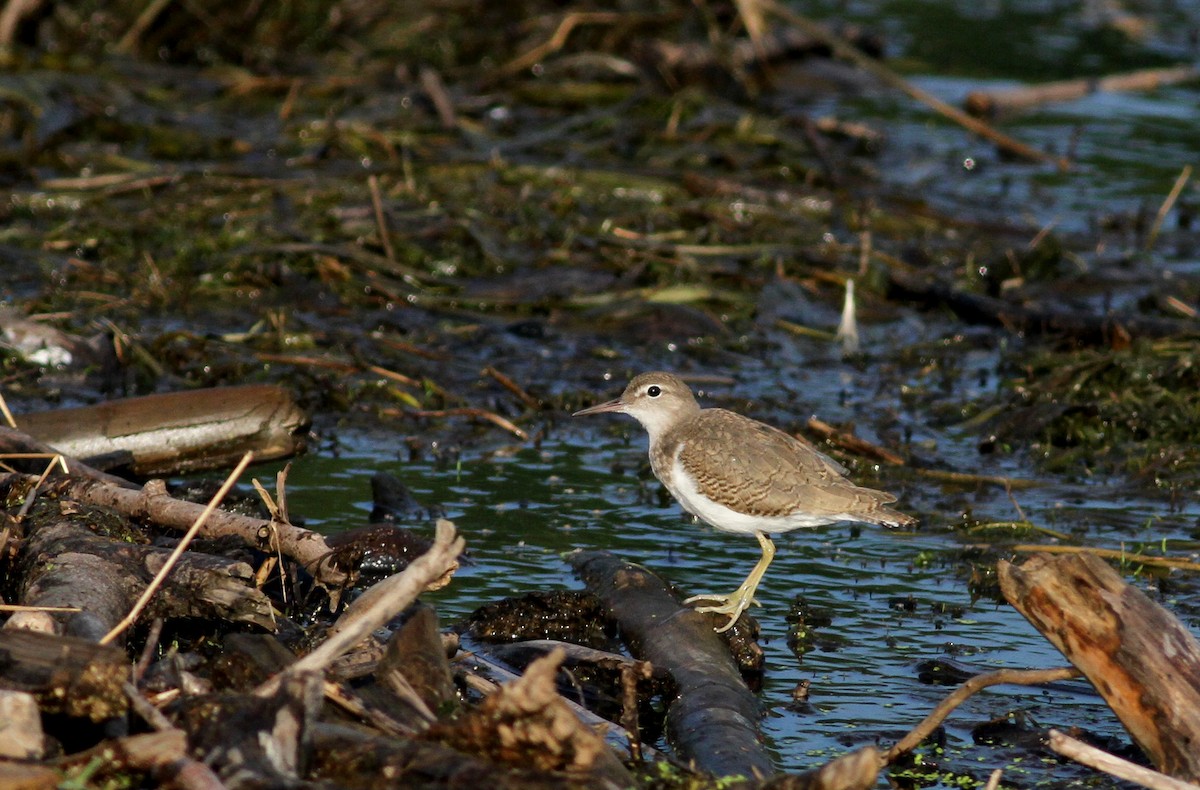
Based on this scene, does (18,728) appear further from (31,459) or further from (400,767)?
(31,459)

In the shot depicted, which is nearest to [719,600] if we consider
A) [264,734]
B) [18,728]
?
[264,734]

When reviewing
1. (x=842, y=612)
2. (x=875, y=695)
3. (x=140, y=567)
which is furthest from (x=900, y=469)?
(x=140, y=567)

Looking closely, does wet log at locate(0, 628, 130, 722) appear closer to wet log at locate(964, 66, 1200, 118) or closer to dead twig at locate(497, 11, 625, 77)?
dead twig at locate(497, 11, 625, 77)

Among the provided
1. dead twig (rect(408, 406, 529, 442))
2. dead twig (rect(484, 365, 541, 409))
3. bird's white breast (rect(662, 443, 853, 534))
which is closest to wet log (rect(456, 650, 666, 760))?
bird's white breast (rect(662, 443, 853, 534))

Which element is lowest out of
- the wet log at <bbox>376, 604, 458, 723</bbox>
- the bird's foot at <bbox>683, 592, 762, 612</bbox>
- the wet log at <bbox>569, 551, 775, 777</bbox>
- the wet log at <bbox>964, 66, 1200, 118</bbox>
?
the wet log at <bbox>964, 66, 1200, 118</bbox>

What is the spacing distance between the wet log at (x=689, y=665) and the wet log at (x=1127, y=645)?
92cm

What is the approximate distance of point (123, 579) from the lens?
190 inches

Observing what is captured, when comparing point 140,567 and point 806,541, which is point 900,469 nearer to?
point 806,541

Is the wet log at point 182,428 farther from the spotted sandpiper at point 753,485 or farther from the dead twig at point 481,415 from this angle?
the spotted sandpiper at point 753,485

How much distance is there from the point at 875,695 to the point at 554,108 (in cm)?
880

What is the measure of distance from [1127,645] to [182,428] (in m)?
4.28

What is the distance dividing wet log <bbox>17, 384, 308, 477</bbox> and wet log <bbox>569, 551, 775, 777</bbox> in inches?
70.2

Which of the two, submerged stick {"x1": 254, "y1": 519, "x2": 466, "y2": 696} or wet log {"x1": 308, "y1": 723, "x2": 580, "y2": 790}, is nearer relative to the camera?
wet log {"x1": 308, "y1": 723, "x2": 580, "y2": 790}

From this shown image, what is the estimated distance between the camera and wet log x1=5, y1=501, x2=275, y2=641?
4.63 meters
